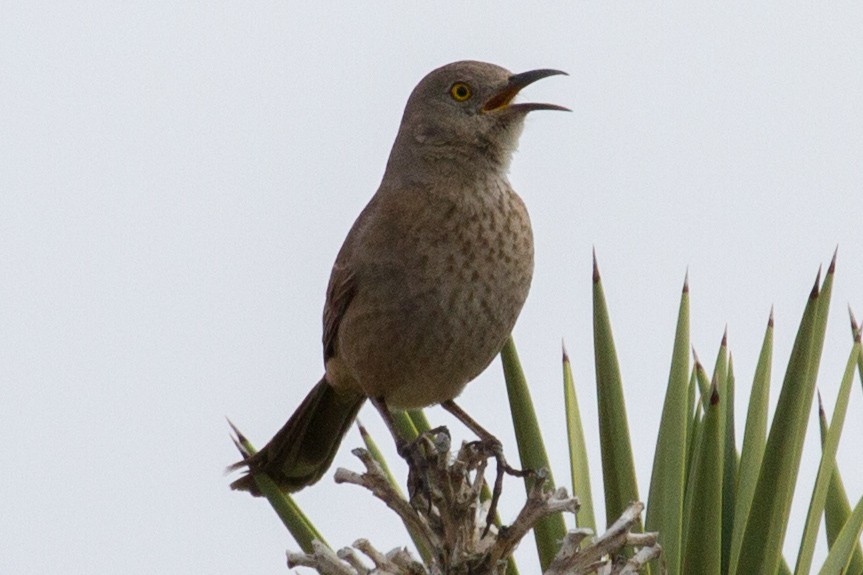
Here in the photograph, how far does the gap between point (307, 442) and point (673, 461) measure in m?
2.21

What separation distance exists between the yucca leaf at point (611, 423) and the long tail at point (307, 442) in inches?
69.1

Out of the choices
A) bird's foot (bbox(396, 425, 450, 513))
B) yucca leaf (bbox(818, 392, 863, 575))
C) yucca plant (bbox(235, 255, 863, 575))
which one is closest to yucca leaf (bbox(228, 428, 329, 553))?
yucca plant (bbox(235, 255, 863, 575))

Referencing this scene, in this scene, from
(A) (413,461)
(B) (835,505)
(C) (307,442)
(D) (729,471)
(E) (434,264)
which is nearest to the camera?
(D) (729,471)

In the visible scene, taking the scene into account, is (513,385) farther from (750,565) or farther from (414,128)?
(414,128)

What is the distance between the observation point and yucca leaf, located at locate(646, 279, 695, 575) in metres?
2.98

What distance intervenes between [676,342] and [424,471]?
0.71 meters

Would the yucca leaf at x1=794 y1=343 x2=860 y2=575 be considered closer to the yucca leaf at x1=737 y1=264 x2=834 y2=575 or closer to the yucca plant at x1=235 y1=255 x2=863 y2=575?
the yucca plant at x1=235 y1=255 x2=863 y2=575

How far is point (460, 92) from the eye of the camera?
186 inches

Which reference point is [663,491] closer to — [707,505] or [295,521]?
[707,505]

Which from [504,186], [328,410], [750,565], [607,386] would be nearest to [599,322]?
[607,386]

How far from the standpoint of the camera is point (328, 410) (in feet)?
Answer: 17.0

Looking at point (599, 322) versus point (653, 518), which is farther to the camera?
point (599, 322)

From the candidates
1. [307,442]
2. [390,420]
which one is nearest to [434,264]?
[390,420]

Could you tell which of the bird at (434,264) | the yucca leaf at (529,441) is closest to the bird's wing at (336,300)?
the bird at (434,264)
